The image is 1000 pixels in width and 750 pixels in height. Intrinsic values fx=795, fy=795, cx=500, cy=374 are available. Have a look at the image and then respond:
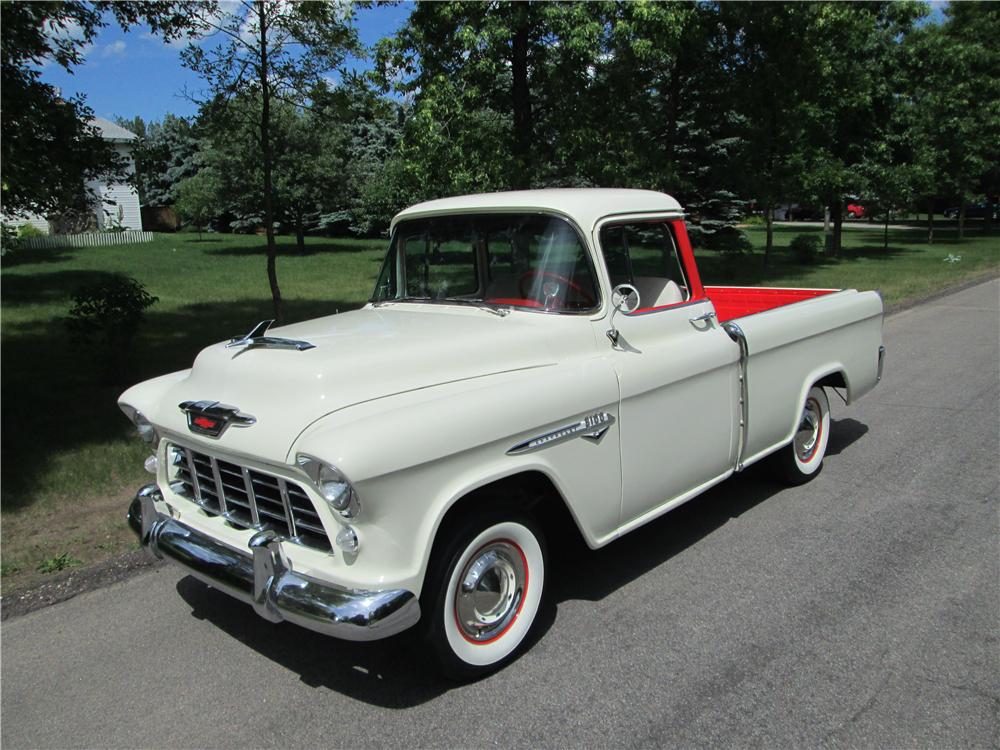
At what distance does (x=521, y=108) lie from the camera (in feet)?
37.8

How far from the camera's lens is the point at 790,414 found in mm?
5012

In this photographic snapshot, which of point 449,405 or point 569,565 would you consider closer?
point 449,405

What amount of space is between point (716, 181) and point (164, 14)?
1402cm

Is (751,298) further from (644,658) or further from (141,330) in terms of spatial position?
(141,330)

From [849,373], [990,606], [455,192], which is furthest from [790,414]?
[455,192]

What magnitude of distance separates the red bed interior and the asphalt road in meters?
1.55

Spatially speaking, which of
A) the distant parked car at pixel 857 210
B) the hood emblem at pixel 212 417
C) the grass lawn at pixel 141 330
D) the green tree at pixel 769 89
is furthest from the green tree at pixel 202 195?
the hood emblem at pixel 212 417

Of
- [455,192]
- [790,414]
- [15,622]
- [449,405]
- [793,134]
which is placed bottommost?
[15,622]

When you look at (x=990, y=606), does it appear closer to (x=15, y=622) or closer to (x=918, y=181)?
(x=15, y=622)

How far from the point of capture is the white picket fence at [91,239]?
3162cm

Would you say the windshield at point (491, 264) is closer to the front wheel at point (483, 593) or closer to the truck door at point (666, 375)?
the truck door at point (666, 375)

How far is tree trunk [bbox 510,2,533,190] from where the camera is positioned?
11.0 m

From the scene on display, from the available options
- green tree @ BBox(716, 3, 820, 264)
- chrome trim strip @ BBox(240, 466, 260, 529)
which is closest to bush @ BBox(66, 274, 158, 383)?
chrome trim strip @ BBox(240, 466, 260, 529)

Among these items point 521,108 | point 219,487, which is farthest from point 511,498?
point 521,108
